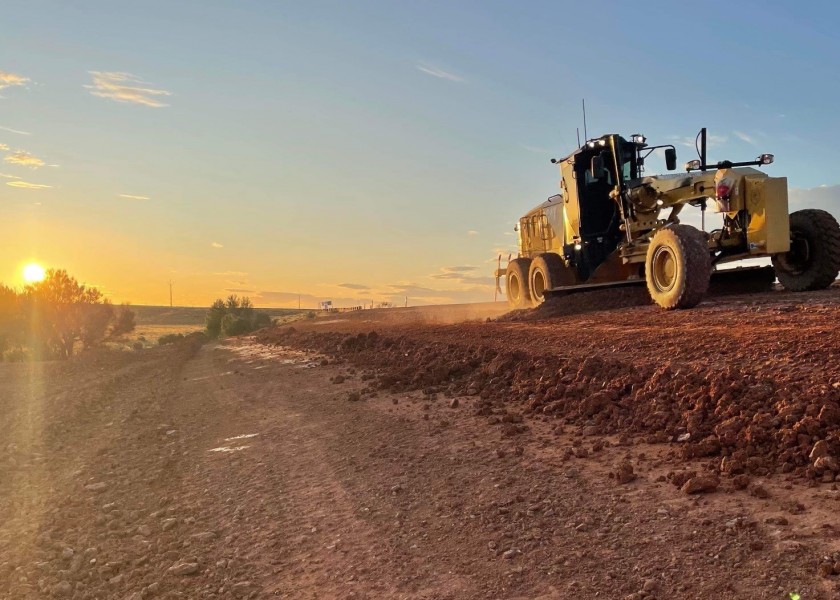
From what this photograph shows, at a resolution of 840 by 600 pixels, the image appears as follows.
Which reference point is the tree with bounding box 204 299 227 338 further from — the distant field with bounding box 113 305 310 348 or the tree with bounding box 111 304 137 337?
the distant field with bounding box 113 305 310 348

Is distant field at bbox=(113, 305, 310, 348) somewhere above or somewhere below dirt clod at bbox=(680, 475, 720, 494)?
above

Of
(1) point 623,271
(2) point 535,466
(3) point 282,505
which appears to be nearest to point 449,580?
(2) point 535,466

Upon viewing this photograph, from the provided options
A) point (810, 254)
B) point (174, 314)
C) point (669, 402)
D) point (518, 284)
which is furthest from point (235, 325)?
point (174, 314)

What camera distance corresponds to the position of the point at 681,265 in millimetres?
11055

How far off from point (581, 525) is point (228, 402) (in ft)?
25.5

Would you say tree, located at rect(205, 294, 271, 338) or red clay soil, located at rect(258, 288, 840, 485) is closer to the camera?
red clay soil, located at rect(258, 288, 840, 485)

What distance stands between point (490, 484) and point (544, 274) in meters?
12.5

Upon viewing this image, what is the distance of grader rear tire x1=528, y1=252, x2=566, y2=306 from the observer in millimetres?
16391

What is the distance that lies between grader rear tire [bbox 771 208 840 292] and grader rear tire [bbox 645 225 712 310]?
242cm

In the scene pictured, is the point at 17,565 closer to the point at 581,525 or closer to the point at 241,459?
the point at 241,459

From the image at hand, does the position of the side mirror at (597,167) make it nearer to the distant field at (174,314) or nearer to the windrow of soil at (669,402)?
the windrow of soil at (669,402)

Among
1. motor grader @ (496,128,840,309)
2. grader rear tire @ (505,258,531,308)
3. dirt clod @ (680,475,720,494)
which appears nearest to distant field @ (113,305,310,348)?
grader rear tire @ (505,258,531,308)

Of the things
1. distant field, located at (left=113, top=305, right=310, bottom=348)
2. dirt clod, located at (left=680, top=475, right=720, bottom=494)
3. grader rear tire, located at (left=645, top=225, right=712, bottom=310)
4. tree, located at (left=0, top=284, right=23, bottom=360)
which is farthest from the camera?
distant field, located at (left=113, top=305, right=310, bottom=348)

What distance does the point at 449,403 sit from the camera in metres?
7.36
